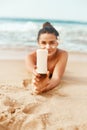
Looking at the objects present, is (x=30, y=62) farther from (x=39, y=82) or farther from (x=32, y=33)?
(x=32, y=33)

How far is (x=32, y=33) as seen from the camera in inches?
180

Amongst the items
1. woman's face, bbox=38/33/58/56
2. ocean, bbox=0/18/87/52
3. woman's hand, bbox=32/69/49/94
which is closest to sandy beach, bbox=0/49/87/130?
woman's hand, bbox=32/69/49/94

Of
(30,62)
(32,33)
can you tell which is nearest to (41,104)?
(30,62)

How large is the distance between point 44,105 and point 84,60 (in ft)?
4.74

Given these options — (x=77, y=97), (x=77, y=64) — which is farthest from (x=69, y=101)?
(x=77, y=64)

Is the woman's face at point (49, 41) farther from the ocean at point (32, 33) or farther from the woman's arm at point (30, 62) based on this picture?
the ocean at point (32, 33)

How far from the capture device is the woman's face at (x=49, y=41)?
7.78 feet

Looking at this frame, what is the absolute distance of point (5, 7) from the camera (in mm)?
4625

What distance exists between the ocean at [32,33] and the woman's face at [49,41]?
4.02 ft

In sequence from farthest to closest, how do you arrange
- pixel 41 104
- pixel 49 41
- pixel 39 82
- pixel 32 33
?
1. pixel 32 33
2. pixel 49 41
3. pixel 39 82
4. pixel 41 104

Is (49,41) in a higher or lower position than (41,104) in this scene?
higher

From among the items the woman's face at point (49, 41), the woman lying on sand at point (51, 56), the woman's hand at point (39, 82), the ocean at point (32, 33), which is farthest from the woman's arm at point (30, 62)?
the ocean at point (32, 33)

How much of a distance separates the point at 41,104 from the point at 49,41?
76cm

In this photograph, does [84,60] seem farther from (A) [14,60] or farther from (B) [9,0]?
(B) [9,0]
